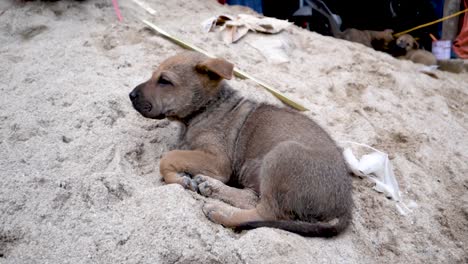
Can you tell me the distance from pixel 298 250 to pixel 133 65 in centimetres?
341

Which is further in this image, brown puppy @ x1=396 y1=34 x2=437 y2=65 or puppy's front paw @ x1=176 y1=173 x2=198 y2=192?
brown puppy @ x1=396 y1=34 x2=437 y2=65

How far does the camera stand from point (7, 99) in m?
4.47

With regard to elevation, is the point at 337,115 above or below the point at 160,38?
below

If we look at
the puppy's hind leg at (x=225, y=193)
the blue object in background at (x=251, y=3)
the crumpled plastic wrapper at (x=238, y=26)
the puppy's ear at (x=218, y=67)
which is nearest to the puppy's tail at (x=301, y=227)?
the puppy's hind leg at (x=225, y=193)

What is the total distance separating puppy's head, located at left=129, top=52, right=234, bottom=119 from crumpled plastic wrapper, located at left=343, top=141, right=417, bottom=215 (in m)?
1.59

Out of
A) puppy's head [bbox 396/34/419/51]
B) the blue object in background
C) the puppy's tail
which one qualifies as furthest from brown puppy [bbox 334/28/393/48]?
the puppy's tail

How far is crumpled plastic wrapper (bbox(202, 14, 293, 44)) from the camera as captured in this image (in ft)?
21.8

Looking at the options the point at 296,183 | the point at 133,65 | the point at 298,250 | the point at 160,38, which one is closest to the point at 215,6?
the point at 160,38

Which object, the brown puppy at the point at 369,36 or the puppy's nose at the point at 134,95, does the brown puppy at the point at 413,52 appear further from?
the puppy's nose at the point at 134,95

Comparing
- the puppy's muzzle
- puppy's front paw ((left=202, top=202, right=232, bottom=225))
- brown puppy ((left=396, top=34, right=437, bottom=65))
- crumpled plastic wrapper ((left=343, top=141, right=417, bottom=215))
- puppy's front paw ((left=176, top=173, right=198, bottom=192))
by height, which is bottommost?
brown puppy ((left=396, top=34, right=437, bottom=65))

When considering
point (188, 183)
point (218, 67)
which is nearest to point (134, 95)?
point (218, 67)

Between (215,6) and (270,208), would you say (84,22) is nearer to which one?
(215,6)

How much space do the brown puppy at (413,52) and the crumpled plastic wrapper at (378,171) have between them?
231 inches

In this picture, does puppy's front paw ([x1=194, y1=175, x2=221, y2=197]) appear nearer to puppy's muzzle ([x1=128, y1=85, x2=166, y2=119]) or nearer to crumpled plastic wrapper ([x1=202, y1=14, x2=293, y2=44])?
puppy's muzzle ([x1=128, y1=85, x2=166, y2=119])
